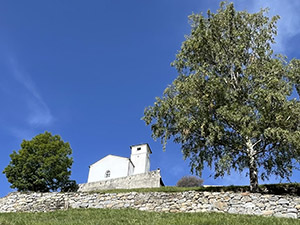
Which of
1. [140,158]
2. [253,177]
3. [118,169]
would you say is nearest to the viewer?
[253,177]

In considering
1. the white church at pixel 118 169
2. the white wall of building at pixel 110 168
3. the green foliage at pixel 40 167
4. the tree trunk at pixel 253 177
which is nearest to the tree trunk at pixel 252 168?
the tree trunk at pixel 253 177

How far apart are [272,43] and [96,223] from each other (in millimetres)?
20490

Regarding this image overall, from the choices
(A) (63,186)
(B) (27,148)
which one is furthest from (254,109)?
(B) (27,148)

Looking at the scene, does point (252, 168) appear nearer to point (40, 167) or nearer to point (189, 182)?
point (40, 167)

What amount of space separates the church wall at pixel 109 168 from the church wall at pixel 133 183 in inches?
314

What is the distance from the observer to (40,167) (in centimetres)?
3228

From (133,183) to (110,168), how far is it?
42.4 ft

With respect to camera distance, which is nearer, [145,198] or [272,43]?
[145,198]

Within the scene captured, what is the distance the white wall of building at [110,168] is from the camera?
53.4 m

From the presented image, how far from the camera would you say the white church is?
44156mm

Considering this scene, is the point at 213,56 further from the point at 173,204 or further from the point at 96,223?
the point at 96,223

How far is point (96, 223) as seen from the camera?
10.6m

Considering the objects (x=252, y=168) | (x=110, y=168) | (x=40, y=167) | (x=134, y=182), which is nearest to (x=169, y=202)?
(x=252, y=168)

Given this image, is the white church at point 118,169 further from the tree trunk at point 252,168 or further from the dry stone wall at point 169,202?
the tree trunk at point 252,168
